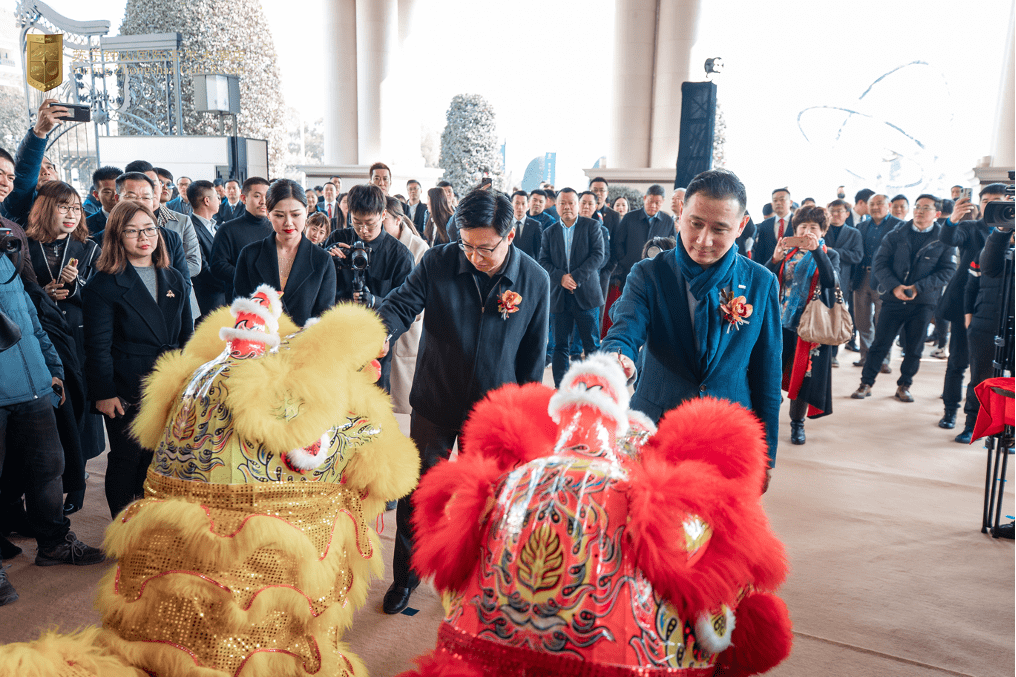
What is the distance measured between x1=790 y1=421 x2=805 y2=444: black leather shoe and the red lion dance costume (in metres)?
4.29

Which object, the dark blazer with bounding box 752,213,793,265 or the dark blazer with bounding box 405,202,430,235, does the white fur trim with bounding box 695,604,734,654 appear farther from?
the dark blazer with bounding box 405,202,430,235

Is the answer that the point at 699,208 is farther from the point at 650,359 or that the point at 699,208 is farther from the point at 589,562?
the point at 589,562

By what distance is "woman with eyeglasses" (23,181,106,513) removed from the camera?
3.42 m

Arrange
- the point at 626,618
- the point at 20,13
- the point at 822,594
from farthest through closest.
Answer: the point at 20,13, the point at 822,594, the point at 626,618

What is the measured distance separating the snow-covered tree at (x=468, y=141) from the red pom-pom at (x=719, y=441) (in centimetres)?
1368

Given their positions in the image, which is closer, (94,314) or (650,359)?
(650,359)

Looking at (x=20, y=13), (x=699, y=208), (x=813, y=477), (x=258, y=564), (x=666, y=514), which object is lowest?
(x=813, y=477)

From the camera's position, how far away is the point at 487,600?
47.8 inches

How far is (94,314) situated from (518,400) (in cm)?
247

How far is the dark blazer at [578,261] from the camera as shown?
6352 millimetres

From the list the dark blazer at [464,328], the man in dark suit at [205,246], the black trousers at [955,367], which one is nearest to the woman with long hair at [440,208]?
the man in dark suit at [205,246]

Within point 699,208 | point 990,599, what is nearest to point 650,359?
point 699,208

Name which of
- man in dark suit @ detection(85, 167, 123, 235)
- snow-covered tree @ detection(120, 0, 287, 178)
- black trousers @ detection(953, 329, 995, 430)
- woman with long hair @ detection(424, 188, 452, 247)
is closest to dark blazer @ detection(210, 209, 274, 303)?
man in dark suit @ detection(85, 167, 123, 235)

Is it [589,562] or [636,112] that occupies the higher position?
[636,112]
